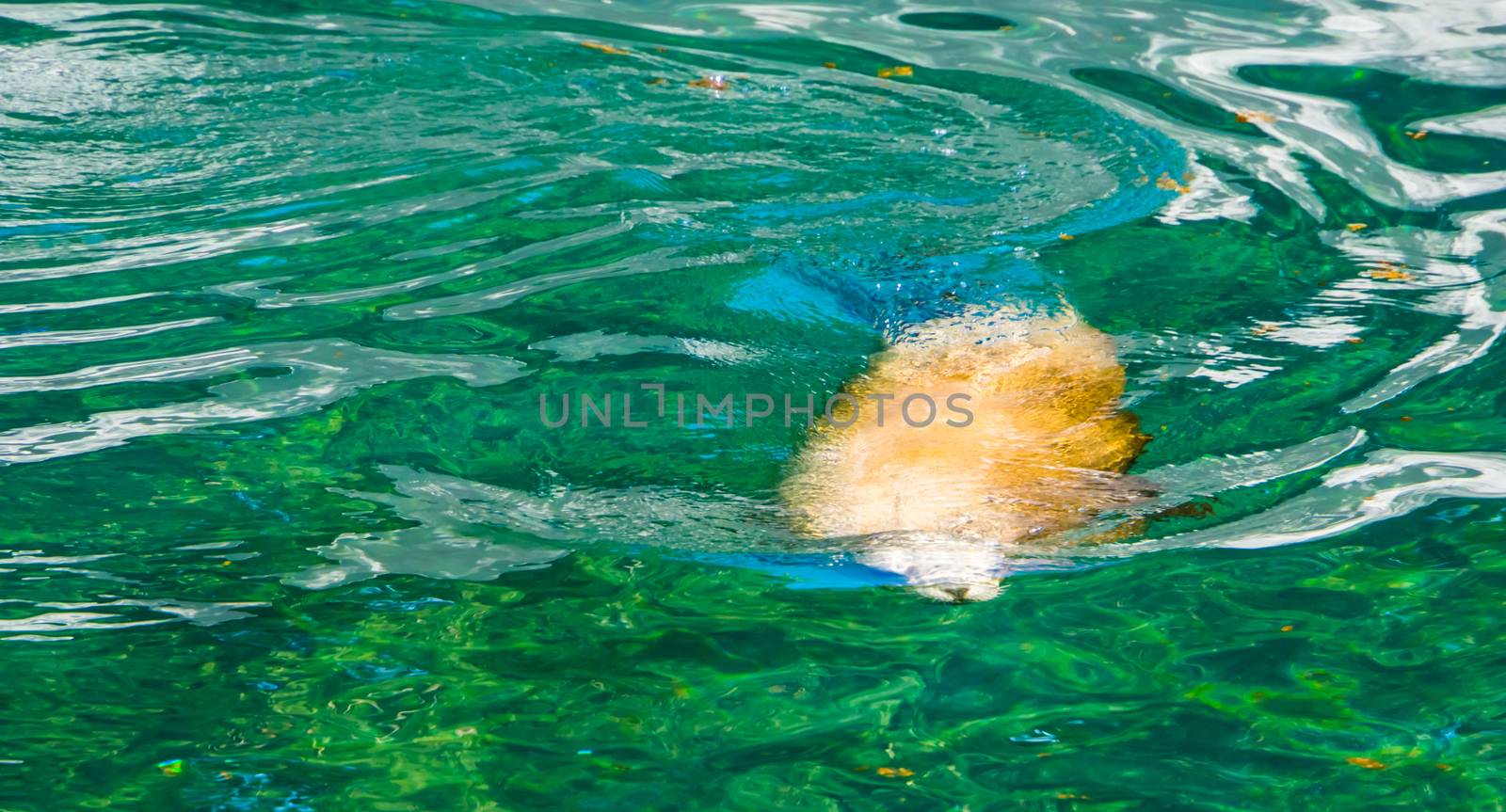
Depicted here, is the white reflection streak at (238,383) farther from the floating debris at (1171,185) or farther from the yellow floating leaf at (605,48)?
the yellow floating leaf at (605,48)

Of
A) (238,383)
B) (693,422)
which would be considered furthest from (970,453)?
(238,383)

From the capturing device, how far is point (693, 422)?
3.69 meters

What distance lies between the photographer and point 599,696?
2617 millimetres

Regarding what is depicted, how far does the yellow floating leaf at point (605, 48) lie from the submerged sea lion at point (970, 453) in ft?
9.93

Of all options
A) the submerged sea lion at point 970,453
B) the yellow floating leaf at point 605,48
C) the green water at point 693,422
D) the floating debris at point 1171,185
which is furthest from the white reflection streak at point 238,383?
the yellow floating leaf at point 605,48

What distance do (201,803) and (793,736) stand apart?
1.10 metres

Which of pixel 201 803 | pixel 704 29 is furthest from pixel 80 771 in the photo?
pixel 704 29

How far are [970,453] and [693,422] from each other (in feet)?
2.60

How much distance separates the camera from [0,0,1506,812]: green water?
8.23ft

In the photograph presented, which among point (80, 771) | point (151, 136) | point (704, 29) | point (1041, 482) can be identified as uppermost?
point (704, 29)

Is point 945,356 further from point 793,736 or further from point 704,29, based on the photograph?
point 704,29

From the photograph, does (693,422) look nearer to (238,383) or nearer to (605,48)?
(238,383)

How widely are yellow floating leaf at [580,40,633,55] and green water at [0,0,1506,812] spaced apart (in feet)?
0.11

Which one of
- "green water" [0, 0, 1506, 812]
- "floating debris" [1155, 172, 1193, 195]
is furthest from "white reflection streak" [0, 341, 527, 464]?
"floating debris" [1155, 172, 1193, 195]
